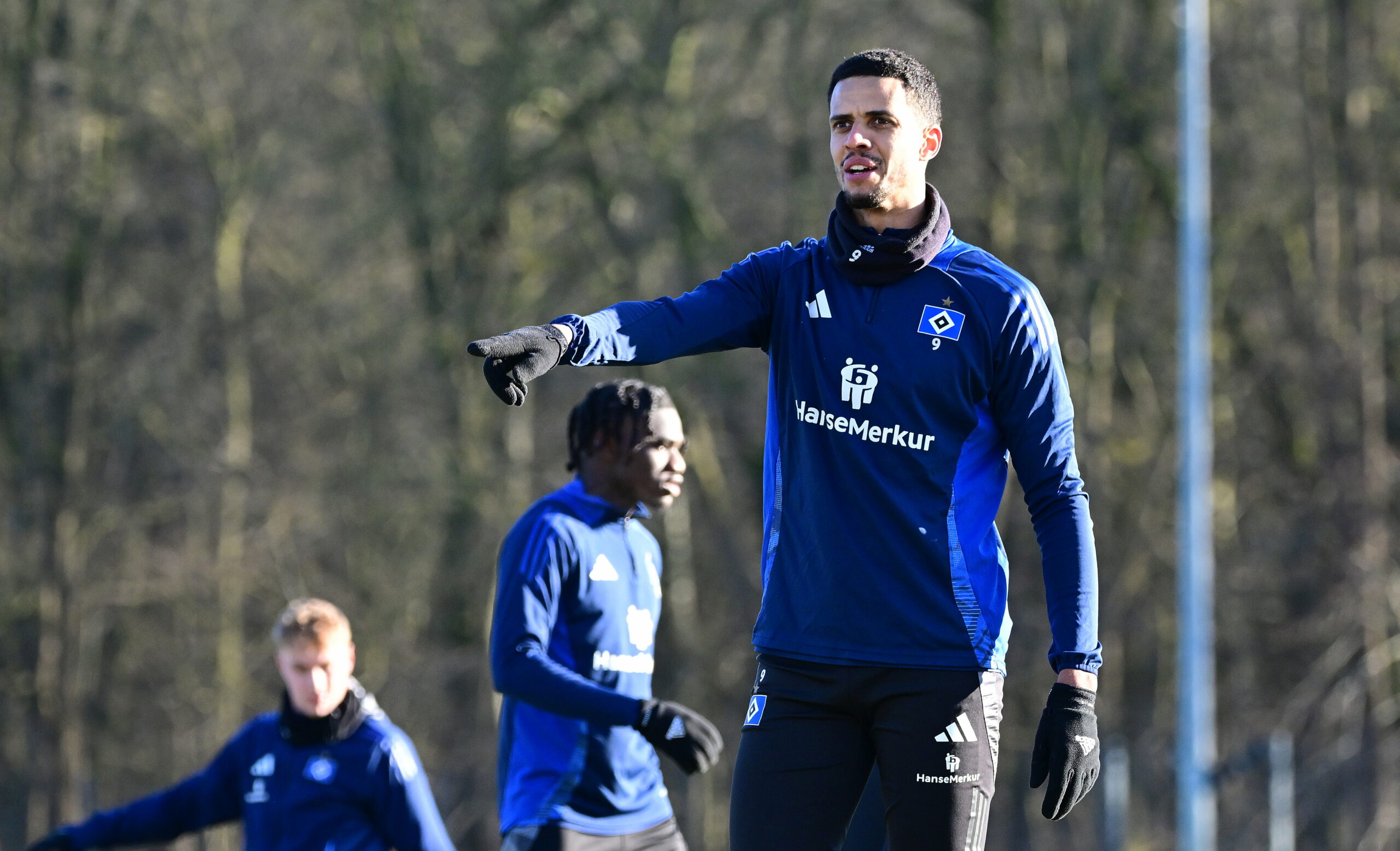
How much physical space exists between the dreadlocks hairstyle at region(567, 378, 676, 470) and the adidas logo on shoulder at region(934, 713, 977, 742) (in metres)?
2.01

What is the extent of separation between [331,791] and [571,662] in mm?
995

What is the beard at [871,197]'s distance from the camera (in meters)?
3.87

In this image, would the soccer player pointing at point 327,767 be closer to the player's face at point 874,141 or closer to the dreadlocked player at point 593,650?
the dreadlocked player at point 593,650

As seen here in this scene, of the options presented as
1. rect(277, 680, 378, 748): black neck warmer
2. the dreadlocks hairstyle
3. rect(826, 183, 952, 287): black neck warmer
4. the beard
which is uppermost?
the beard

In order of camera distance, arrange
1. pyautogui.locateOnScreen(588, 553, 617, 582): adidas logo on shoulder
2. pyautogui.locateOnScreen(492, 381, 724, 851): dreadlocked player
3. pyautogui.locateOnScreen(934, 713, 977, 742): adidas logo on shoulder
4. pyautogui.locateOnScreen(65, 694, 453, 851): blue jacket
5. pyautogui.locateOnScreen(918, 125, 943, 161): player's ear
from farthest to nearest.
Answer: pyautogui.locateOnScreen(65, 694, 453, 851): blue jacket, pyautogui.locateOnScreen(588, 553, 617, 582): adidas logo on shoulder, pyautogui.locateOnScreen(492, 381, 724, 851): dreadlocked player, pyautogui.locateOnScreen(918, 125, 943, 161): player's ear, pyautogui.locateOnScreen(934, 713, 977, 742): adidas logo on shoulder

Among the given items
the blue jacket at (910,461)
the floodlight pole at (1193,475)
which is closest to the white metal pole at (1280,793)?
the floodlight pole at (1193,475)

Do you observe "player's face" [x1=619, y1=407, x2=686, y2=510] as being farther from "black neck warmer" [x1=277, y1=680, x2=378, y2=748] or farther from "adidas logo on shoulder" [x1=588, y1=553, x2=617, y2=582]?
"black neck warmer" [x1=277, y1=680, x2=378, y2=748]

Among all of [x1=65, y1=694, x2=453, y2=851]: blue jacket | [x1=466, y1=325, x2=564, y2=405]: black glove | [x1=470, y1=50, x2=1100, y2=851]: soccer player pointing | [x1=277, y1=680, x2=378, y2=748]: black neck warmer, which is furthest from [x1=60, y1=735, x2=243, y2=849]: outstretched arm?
[x1=466, y1=325, x2=564, y2=405]: black glove

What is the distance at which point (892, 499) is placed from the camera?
3.75 metres

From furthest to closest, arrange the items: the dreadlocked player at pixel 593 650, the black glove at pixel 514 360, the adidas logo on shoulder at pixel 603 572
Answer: the adidas logo on shoulder at pixel 603 572
the dreadlocked player at pixel 593 650
the black glove at pixel 514 360

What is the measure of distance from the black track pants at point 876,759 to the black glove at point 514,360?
2.52 ft

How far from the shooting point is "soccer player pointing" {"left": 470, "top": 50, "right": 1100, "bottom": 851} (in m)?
3.70

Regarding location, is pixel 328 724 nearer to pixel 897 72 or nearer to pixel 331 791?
pixel 331 791

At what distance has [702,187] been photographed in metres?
17.7
